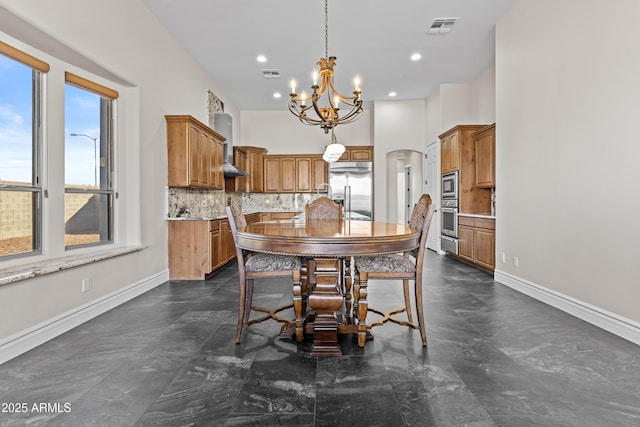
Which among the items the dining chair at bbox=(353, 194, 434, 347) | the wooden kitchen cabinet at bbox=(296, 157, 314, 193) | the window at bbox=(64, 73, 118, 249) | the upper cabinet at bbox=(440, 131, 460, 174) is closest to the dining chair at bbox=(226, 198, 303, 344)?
the dining chair at bbox=(353, 194, 434, 347)

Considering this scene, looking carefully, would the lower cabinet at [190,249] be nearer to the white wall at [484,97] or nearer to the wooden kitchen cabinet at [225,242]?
the wooden kitchen cabinet at [225,242]

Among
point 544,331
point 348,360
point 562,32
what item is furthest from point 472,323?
point 562,32

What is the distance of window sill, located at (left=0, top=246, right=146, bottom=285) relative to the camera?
2180 mm

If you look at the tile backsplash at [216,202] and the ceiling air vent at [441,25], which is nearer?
the ceiling air vent at [441,25]

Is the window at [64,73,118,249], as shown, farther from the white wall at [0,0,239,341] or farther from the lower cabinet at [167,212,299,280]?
the lower cabinet at [167,212,299,280]

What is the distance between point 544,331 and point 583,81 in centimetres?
209

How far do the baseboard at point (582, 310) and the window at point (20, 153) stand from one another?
14.5 ft

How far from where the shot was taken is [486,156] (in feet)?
16.7

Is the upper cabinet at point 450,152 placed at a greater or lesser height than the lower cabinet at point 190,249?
greater

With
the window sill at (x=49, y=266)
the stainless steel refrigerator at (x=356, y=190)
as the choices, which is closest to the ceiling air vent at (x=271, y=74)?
the stainless steel refrigerator at (x=356, y=190)

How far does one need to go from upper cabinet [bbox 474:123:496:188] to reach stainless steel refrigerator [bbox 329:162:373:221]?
9.01 ft

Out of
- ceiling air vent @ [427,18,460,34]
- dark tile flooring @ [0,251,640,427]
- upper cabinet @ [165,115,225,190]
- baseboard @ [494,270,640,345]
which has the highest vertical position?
ceiling air vent @ [427,18,460,34]

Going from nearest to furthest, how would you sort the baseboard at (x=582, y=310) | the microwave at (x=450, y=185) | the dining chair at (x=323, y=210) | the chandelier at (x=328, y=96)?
1. the baseboard at (x=582, y=310)
2. the chandelier at (x=328, y=96)
3. the dining chair at (x=323, y=210)
4. the microwave at (x=450, y=185)

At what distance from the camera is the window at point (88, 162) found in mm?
3037
